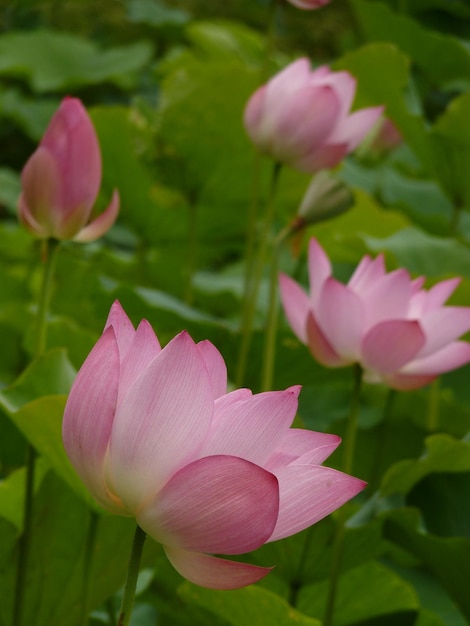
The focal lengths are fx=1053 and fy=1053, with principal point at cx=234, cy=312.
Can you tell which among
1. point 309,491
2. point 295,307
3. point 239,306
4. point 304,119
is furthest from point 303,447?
point 239,306

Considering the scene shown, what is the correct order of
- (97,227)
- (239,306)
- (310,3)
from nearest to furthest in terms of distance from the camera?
(97,227) < (310,3) < (239,306)

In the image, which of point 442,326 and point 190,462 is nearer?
point 190,462

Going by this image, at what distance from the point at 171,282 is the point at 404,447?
48cm

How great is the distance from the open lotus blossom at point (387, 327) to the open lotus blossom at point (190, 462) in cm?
27

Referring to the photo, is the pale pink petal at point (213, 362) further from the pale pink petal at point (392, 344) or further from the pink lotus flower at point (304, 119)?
the pink lotus flower at point (304, 119)

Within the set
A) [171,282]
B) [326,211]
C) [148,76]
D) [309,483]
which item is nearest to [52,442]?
[309,483]

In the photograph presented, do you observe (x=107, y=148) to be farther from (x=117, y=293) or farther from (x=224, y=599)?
(x=224, y=599)

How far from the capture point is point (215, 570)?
402mm

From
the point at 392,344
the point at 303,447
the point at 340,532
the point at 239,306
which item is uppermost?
the point at 303,447

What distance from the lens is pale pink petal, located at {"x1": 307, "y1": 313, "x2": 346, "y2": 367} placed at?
695 millimetres

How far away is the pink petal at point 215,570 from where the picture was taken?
1.31ft

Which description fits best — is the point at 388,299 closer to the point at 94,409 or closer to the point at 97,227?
the point at 97,227

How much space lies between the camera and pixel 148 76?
2682mm

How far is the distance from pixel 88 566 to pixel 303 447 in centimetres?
23
